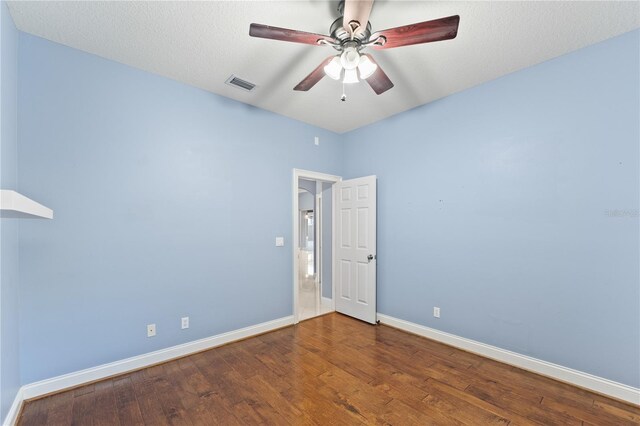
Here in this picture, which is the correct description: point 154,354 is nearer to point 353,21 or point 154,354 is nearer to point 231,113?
point 231,113

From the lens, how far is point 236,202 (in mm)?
3385

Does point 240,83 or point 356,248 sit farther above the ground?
point 240,83

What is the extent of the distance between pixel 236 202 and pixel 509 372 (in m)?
3.43

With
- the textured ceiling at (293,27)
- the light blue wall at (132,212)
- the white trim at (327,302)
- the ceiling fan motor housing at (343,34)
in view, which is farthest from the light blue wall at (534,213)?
the light blue wall at (132,212)

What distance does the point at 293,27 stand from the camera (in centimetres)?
215

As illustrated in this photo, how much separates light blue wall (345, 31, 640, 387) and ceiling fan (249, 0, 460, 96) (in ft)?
5.29

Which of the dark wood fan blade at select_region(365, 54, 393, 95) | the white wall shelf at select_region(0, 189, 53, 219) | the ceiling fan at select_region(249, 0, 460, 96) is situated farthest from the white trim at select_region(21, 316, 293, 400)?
the dark wood fan blade at select_region(365, 54, 393, 95)

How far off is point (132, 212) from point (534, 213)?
13.0 ft

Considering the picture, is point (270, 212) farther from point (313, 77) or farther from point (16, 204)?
point (16, 204)

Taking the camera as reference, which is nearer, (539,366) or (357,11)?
(357,11)

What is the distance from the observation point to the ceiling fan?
1601mm

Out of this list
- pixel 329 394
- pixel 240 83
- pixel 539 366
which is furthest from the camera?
pixel 240 83

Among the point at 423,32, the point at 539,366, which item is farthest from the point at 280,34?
the point at 539,366

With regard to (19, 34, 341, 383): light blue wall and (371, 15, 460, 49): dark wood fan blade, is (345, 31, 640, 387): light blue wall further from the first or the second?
(19, 34, 341, 383): light blue wall
